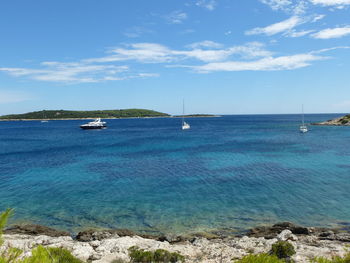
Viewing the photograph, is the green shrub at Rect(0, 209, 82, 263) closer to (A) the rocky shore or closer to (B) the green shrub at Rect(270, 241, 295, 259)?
(A) the rocky shore

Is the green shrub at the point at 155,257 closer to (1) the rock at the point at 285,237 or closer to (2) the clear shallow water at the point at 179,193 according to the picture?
(1) the rock at the point at 285,237

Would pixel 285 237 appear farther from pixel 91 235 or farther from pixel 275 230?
pixel 91 235

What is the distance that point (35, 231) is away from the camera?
17.6 meters

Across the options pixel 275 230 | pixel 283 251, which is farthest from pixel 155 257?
pixel 275 230

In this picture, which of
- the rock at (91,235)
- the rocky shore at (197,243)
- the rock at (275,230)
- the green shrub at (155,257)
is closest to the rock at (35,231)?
the rocky shore at (197,243)

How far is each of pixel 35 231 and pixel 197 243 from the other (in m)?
11.1

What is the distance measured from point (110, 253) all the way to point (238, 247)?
256 inches

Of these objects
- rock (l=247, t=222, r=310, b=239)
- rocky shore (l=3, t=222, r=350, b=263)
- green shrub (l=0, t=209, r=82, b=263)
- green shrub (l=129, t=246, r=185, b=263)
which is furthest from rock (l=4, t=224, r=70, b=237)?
rock (l=247, t=222, r=310, b=239)

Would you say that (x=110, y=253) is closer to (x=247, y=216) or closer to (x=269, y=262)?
(x=269, y=262)

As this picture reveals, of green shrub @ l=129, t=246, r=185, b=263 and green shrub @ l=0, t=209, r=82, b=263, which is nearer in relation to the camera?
green shrub @ l=0, t=209, r=82, b=263

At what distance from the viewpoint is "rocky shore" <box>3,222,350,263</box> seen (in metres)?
12.1

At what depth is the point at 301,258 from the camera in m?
11.3

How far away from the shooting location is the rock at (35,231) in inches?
682

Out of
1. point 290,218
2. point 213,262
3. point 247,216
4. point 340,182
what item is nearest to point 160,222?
point 247,216
